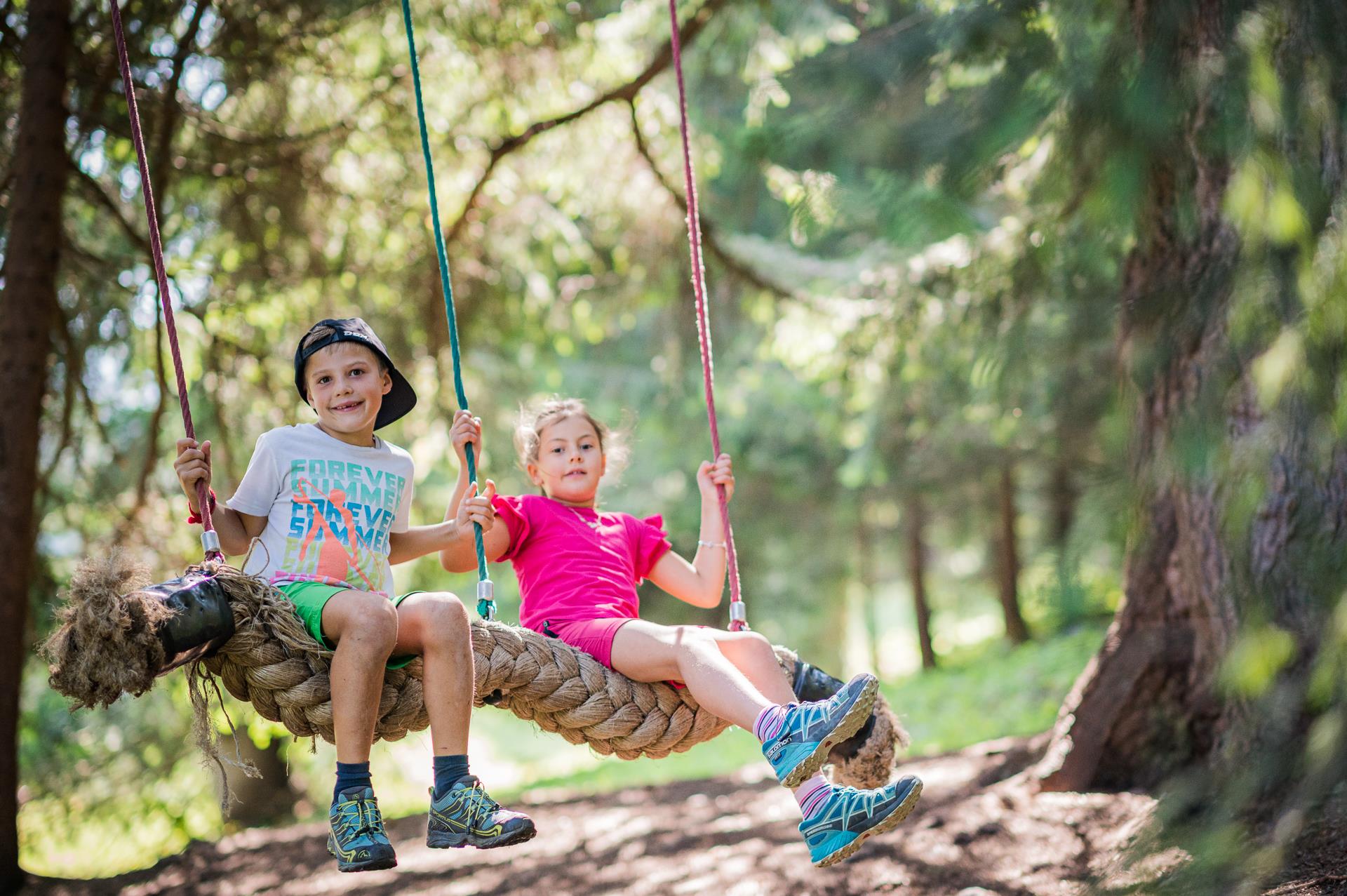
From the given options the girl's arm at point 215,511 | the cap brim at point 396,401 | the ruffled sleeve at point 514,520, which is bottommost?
the ruffled sleeve at point 514,520

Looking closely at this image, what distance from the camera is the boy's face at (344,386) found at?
112 inches

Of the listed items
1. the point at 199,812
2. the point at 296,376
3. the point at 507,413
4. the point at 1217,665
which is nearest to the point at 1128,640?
the point at 1217,665

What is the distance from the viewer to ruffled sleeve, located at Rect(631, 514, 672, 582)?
11.5ft

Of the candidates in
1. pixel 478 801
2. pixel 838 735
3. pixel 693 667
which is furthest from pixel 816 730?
pixel 478 801

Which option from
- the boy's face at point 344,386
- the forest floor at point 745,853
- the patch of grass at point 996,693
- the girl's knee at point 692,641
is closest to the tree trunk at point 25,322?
the forest floor at point 745,853

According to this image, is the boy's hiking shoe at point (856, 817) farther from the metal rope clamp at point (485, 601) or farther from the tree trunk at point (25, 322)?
the tree trunk at point (25, 322)

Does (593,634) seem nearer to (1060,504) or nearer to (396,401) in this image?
(396,401)

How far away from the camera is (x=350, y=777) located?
8.04 ft

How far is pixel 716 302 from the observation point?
7125 mm

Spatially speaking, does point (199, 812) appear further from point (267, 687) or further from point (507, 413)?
point (267, 687)

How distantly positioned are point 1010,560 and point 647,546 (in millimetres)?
7338

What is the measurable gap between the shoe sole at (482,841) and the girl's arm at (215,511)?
0.87 meters

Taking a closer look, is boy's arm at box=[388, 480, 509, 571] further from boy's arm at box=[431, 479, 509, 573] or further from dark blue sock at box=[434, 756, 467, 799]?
dark blue sock at box=[434, 756, 467, 799]

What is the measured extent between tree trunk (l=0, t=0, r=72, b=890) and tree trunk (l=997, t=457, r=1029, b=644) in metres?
7.24
